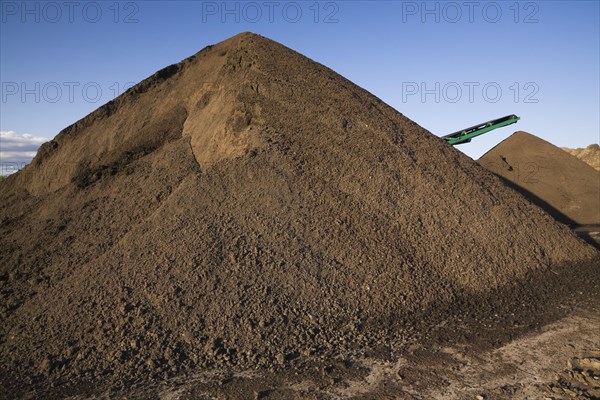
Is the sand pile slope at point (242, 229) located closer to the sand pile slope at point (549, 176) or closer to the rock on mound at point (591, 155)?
the sand pile slope at point (549, 176)

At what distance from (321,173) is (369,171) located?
88 cm

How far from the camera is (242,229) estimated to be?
6797 millimetres

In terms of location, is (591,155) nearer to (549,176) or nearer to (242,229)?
(549,176)

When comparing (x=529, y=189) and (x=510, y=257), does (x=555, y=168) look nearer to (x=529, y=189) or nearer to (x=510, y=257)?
(x=529, y=189)

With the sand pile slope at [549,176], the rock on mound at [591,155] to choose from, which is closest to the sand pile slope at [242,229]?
the sand pile slope at [549,176]

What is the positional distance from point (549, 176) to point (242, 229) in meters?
14.5

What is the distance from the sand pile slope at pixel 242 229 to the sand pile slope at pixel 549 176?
7269 mm

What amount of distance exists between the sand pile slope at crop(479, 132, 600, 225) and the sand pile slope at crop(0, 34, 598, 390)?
7.27 meters

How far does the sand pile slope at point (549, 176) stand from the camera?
636 inches

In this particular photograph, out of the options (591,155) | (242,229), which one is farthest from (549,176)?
(242,229)

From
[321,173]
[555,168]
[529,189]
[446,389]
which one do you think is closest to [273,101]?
[321,173]

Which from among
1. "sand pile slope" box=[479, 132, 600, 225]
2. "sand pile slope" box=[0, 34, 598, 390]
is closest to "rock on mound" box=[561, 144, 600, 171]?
"sand pile slope" box=[479, 132, 600, 225]

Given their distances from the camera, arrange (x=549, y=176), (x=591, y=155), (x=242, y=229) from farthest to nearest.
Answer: (x=591, y=155)
(x=549, y=176)
(x=242, y=229)

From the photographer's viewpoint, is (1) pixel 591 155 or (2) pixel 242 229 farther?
(1) pixel 591 155
